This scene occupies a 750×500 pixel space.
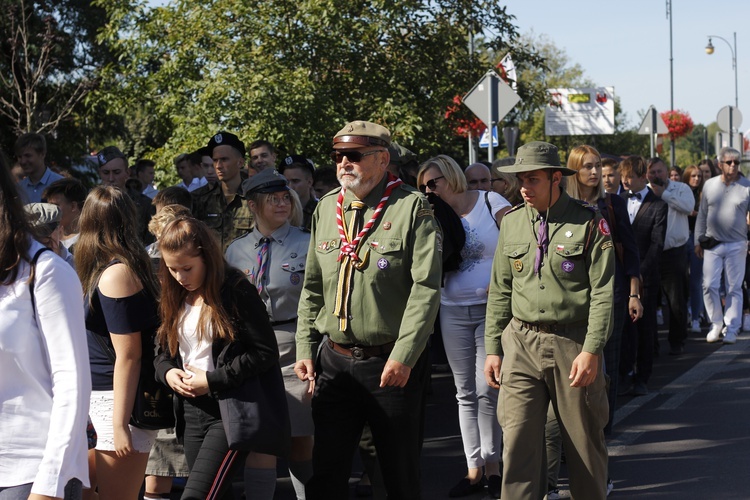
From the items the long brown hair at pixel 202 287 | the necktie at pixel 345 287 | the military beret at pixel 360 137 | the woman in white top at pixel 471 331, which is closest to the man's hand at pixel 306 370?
the necktie at pixel 345 287

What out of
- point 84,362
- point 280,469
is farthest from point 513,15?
point 84,362

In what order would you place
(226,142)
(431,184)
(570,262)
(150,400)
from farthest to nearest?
(226,142) → (431,184) → (570,262) → (150,400)

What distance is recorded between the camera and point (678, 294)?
12148 mm

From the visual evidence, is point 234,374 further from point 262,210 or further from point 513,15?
point 513,15

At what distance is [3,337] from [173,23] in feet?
42.6

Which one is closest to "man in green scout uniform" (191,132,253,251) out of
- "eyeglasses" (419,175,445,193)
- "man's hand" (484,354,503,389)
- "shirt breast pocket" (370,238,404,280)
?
"eyeglasses" (419,175,445,193)

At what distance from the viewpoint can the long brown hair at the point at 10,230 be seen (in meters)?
2.96

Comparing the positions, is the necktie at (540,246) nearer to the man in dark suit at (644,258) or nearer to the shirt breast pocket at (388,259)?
the shirt breast pocket at (388,259)

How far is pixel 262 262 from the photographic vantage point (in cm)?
602

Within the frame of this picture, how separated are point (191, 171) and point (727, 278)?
653 cm

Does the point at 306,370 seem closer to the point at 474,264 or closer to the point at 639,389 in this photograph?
the point at 474,264

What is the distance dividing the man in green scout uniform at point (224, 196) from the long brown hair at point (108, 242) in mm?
2621

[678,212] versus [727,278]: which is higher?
[678,212]

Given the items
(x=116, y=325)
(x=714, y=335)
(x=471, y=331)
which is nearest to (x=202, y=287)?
(x=116, y=325)
